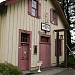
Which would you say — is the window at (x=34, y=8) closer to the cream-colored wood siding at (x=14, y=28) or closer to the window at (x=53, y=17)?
the cream-colored wood siding at (x=14, y=28)

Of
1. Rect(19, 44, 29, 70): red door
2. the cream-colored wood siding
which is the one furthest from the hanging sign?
Rect(19, 44, 29, 70): red door

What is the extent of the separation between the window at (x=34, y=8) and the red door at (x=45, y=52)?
8.37ft

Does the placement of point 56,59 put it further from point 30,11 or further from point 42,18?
point 30,11

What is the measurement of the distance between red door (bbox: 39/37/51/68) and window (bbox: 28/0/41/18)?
2552 mm

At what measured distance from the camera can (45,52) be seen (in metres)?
20.1

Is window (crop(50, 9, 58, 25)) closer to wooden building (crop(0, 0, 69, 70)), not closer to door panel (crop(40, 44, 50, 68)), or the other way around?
wooden building (crop(0, 0, 69, 70))

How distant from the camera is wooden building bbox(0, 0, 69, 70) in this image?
15.0 metres

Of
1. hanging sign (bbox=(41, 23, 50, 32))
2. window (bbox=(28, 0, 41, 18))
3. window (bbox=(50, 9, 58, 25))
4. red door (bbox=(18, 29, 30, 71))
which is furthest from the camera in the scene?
window (bbox=(50, 9, 58, 25))

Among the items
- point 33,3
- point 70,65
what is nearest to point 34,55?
point 33,3

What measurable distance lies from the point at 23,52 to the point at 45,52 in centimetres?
366

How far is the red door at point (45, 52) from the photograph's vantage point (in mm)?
19491

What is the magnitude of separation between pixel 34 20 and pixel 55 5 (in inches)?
198

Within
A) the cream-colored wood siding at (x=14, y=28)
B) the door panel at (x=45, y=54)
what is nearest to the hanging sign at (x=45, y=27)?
the cream-colored wood siding at (x=14, y=28)

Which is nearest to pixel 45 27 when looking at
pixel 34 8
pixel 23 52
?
pixel 34 8
